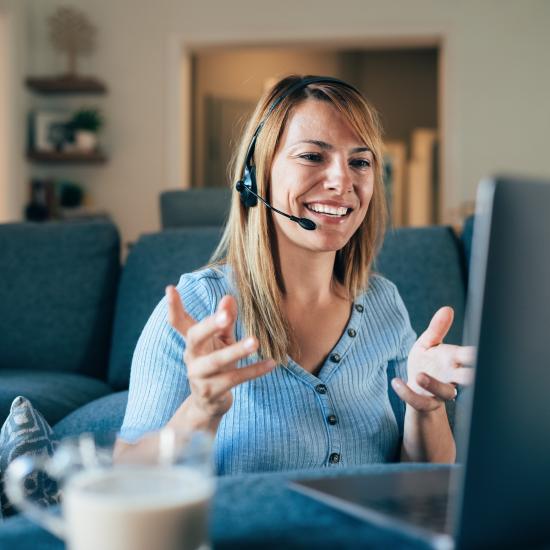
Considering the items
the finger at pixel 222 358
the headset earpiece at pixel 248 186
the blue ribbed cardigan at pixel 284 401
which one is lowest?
the blue ribbed cardigan at pixel 284 401

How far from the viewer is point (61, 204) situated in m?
5.18

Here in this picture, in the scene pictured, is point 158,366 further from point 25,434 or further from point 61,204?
point 61,204

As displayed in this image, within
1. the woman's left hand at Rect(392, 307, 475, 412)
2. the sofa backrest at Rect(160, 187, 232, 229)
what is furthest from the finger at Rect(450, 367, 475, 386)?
the sofa backrest at Rect(160, 187, 232, 229)

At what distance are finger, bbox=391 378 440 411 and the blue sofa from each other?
2.43 ft

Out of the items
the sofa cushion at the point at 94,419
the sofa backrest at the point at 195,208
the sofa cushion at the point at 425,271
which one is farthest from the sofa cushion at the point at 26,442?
the sofa backrest at the point at 195,208

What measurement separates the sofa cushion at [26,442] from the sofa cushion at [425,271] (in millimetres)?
873

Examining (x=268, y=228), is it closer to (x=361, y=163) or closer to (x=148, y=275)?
(x=361, y=163)

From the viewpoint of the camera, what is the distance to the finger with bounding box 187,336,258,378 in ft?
2.16

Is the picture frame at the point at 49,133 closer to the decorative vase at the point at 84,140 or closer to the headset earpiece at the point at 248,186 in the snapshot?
the decorative vase at the point at 84,140

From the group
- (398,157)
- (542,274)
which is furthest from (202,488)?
(398,157)

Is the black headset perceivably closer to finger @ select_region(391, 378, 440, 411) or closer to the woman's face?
the woman's face

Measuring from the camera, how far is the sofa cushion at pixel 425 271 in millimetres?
1806

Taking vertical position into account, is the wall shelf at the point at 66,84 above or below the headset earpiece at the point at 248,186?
above

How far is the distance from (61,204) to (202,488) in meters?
4.92
